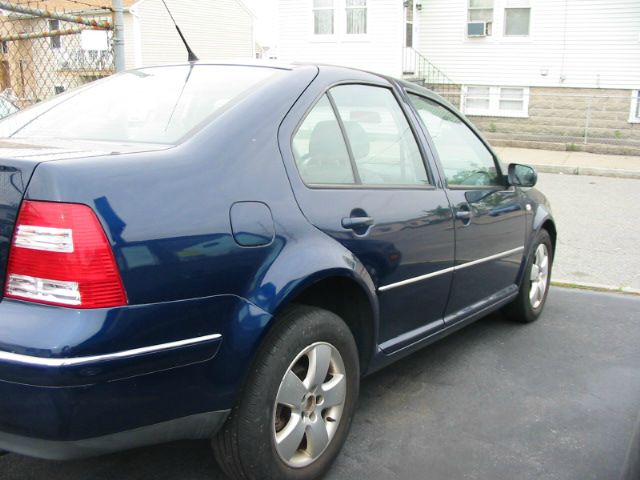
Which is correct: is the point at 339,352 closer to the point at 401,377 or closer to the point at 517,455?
the point at 517,455

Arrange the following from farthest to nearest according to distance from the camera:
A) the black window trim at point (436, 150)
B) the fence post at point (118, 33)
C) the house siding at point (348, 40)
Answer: the house siding at point (348, 40) < the fence post at point (118, 33) < the black window trim at point (436, 150)

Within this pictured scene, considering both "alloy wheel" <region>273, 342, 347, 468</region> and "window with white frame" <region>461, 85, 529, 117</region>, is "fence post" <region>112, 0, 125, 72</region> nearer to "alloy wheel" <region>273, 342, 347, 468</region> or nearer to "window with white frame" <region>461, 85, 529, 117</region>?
"alloy wheel" <region>273, 342, 347, 468</region>

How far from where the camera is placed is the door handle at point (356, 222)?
2.84m

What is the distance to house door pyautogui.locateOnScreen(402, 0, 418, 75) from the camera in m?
18.5

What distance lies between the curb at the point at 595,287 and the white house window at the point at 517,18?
1295cm

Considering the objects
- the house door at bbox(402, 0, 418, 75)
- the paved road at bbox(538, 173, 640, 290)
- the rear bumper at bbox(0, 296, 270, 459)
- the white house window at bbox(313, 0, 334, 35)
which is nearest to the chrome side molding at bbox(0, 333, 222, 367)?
the rear bumper at bbox(0, 296, 270, 459)

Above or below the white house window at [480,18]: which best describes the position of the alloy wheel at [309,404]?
Result: below

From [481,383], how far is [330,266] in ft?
5.74

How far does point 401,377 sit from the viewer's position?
13.2 feet

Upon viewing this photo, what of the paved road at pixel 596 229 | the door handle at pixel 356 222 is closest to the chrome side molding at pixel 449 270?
the door handle at pixel 356 222

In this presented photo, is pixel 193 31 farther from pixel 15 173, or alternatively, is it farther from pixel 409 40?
pixel 15 173

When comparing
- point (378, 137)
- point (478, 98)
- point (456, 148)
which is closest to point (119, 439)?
point (378, 137)

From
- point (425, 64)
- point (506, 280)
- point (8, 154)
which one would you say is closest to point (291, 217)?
point (8, 154)

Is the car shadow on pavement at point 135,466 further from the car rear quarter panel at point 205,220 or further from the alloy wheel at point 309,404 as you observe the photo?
the car rear quarter panel at point 205,220
